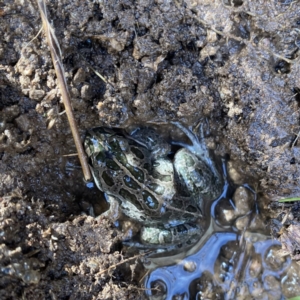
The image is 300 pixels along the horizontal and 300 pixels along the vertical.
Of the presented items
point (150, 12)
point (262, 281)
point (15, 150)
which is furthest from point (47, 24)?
point (262, 281)

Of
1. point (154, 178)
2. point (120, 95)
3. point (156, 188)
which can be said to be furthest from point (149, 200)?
point (120, 95)

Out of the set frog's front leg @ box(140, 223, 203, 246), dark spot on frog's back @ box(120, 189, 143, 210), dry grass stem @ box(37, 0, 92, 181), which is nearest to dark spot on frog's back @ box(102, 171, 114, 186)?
dark spot on frog's back @ box(120, 189, 143, 210)

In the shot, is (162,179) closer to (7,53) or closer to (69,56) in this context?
(69,56)

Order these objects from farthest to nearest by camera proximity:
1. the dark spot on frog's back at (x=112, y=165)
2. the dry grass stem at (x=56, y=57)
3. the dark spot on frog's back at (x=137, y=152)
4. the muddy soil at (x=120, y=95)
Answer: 1. the dark spot on frog's back at (x=137, y=152)
2. the dark spot on frog's back at (x=112, y=165)
3. the muddy soil at (x=120, y=95)
4. the dry grass stem at (x=56, y=57)

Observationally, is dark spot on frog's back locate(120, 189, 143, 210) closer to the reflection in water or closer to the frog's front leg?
the frog's front leg

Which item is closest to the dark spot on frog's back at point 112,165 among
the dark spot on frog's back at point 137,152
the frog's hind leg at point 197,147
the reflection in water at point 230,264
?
the dark spot on frog's back at point 137,152

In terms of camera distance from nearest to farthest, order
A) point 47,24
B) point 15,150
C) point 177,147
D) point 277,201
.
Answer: point 47,24
point 15,150
point 277,201
point 177,147

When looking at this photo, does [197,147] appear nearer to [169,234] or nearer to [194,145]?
[194,145]

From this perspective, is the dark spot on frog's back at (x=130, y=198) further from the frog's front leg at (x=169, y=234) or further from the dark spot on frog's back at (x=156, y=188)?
the frog's front leg at (x=169, y=234)
